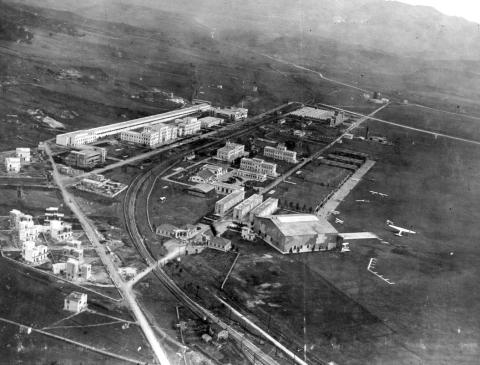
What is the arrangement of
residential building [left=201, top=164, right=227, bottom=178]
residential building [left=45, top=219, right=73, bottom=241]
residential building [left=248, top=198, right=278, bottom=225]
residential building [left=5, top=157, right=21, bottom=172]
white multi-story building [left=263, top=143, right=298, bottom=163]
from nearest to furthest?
residential building [left=45, top=219, right=73, bottom=241] → residential building [left=248, top=198, right=278, bottom=225] → residential building [left=5, top=157, right=21, bottom=172] → residential building [left=201, top=164, right=227, bottom=178] → white multi-story building [left=263, top=143, right=298, bottom=163]

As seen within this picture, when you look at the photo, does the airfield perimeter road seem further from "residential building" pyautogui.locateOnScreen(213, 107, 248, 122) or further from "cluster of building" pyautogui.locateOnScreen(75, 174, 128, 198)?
"residential building" pyautogui.locateOnScreen(213, 107, 248, 122)

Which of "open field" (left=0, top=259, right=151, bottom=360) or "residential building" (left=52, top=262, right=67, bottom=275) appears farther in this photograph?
"residential building" (left=52, top=262, right=67, bottom=275)

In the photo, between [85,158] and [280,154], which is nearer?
[85,158]

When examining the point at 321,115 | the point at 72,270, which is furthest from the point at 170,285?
the point at 321,115

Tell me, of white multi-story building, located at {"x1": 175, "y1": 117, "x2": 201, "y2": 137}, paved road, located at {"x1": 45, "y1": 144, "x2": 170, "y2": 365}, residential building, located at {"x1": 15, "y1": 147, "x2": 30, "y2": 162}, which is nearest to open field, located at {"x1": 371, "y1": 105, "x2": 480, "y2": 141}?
white multi-story building, located at {"x1": 175, "y1": 117, "x2": 201, "y2": 137}

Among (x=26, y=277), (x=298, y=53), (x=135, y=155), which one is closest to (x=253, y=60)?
(x=298, y=53)

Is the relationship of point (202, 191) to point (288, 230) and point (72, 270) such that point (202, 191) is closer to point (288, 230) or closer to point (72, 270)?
point (288, 230)

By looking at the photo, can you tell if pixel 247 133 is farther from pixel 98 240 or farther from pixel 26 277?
pixel 26 277
